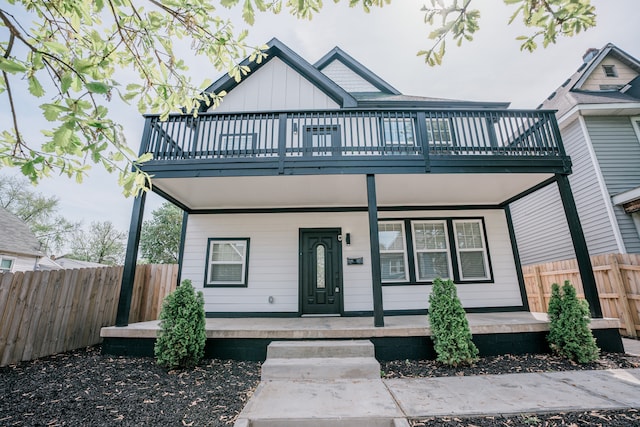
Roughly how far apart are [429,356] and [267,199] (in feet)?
14.6

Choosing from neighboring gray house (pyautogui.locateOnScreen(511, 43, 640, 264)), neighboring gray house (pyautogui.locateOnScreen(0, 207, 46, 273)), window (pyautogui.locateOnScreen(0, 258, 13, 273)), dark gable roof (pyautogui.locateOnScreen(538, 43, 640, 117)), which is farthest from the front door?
window (pyautogui.locateOnScreen(0, 258, 13, 273))

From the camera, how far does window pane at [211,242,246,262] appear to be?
6516 millimetres

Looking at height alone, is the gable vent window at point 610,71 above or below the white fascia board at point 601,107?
above

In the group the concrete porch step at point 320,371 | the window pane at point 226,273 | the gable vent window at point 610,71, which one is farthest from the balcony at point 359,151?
the gable vent window at point 610,71

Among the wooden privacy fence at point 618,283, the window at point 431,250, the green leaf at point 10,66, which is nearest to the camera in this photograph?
the green leaf at point 10,66

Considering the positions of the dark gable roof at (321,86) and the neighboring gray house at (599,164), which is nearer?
the neighboring gray house at (599,164)

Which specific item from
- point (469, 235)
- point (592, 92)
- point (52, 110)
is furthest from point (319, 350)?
point (592, 92)

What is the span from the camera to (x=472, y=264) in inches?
256

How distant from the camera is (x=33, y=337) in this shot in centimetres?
409

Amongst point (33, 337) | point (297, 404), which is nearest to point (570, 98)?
point (297, 404)

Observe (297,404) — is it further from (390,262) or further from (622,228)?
(622,228)

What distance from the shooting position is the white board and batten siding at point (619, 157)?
686 cm

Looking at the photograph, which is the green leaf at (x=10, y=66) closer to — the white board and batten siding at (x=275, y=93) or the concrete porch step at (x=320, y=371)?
the concrete porch step at (x=320, y=371)

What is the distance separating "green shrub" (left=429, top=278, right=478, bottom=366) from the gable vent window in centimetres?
1071
